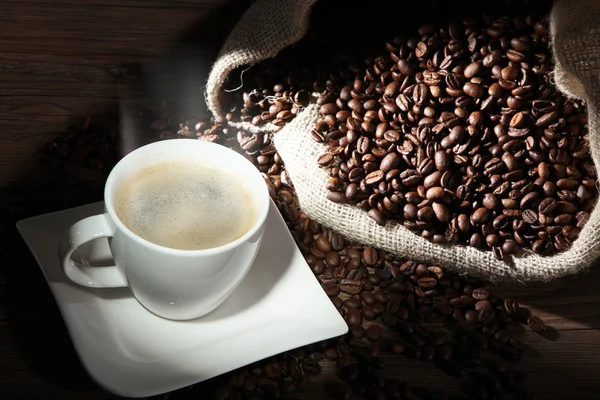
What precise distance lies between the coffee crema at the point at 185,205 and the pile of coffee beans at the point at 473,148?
0.96ft

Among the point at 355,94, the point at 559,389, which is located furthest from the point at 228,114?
the point at 559,389

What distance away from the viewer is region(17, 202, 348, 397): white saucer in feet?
4.01

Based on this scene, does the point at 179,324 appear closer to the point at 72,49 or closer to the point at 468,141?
the point at 468,141

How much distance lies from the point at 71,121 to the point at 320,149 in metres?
0.63

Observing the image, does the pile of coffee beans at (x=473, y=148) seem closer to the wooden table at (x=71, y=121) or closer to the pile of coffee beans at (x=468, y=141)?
the pile of coffee beans at (x=468, y=141)

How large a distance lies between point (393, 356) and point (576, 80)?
649 mm

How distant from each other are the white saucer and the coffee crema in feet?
0.47

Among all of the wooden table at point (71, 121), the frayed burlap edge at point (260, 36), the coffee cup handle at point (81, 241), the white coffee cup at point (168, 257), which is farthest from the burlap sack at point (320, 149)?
the coffee cup handle at point (81, 241)

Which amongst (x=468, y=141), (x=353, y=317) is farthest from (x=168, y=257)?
(x=468, y=141)

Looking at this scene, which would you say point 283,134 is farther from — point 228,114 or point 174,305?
point 174,305

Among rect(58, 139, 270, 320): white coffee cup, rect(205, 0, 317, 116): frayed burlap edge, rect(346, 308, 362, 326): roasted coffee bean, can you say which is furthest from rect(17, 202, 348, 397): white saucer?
rect(205, 0, 317, 116): frayed burlap edge

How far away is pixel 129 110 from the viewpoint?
6.00 ft

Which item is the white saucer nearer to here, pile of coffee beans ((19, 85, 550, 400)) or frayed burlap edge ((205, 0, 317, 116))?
pile of coffee beans ((19, 85, 550, 400))

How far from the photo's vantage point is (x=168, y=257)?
3.81 ft
